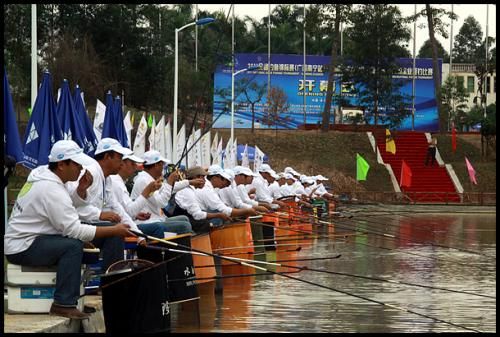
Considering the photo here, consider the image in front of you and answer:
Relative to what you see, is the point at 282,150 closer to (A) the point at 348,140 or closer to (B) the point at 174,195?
(A) the point at 348,140

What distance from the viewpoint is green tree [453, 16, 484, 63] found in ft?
418

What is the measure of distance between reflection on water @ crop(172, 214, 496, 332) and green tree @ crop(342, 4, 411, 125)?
4484 centimetres

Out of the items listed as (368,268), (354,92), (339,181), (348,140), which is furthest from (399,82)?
(368,268)

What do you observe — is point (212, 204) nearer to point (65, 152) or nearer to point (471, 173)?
point (65, 152)

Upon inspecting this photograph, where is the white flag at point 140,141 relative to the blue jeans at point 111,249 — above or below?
above

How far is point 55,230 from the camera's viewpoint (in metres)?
10.1

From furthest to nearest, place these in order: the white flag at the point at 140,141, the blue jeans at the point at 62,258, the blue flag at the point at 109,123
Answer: the white flag at the point at 140,141 → the blue flag at the point at 109,123 → the blue jeans at the point at 62,258

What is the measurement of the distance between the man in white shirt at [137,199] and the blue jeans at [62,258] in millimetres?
2935

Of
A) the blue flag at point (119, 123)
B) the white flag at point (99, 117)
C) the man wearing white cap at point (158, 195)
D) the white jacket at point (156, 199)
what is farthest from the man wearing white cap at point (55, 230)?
the white flag at point (99, 117)

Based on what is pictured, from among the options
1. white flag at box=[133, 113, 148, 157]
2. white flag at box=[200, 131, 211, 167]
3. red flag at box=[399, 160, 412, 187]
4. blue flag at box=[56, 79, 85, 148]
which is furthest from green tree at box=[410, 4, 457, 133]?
blue flag at box=[56, 79, 85, 148]

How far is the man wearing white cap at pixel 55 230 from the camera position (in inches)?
392

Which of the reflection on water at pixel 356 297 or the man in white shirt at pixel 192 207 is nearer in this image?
the reflection on water at pixel 356 297

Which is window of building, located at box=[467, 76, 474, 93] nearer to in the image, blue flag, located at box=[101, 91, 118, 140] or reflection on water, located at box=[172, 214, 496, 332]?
reflection on water, located at box=[172, 214, 496, 332]

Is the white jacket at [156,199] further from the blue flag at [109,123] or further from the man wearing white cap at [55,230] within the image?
the blue flag at [109,123]
